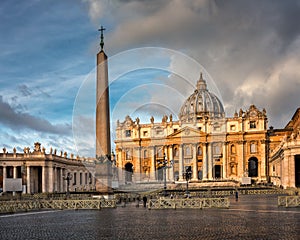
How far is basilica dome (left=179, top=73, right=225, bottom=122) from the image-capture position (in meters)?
129

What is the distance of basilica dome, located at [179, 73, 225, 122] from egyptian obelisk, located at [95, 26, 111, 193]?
9418 cm

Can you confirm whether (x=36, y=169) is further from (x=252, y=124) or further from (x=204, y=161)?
(x=252, y=124)

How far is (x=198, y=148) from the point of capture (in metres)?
107

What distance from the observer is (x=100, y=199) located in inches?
1302

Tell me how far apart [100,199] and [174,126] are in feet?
251

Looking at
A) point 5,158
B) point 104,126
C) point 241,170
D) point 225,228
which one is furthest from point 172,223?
point 241,170

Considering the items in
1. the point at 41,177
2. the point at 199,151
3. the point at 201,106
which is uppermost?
the point at 201,106

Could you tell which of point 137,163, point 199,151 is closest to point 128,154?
point 137,163

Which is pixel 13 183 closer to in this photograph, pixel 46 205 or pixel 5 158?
pixel 46 205

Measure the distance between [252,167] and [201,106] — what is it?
31781mm

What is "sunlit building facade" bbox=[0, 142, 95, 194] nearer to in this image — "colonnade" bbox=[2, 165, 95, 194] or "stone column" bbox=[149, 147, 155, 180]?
"colonnade" bbox=[2, 165, 95, 194]

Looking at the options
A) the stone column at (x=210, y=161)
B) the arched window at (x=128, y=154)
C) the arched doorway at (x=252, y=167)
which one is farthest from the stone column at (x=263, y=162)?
the arched window at (x=128, y=154)

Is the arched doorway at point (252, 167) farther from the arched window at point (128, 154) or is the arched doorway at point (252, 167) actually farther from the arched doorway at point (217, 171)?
the arched window at point (128, 154)

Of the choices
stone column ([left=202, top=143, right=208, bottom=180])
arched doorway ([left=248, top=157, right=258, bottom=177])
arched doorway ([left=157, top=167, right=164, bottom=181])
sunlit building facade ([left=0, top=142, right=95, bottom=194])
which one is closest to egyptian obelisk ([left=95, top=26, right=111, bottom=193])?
sunlit building facade ([left=0, top=142, right=95, bottom=194])
